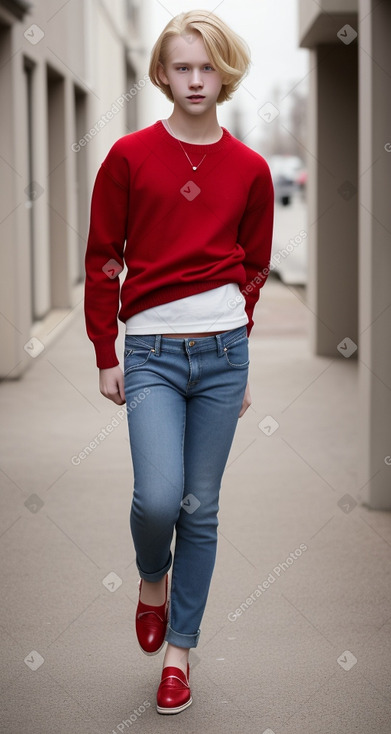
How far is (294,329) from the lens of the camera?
13469 mm

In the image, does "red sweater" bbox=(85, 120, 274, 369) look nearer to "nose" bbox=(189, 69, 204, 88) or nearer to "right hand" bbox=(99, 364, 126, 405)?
"right hand" bbox=(99, 364, 126, 405)

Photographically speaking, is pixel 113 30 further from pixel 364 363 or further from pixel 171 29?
pixel 171 29

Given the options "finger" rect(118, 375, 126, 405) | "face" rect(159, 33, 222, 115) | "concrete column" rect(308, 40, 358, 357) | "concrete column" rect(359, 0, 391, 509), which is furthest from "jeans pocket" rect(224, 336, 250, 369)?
"concrete column" rect(308, 40, 358, 357)

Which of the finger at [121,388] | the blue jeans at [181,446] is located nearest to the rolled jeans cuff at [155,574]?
the blue jeans at [181,446]

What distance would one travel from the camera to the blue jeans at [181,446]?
308 cm

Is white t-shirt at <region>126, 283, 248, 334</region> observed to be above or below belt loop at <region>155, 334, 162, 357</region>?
above

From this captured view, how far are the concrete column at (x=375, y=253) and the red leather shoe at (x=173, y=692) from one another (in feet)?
8.08

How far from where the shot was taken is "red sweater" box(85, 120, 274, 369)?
3.08 metres

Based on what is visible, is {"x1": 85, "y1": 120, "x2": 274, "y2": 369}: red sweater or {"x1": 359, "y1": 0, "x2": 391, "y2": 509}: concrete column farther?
{"x1": 359, "y1": 0, "x2": 391, "y2": 509}: concrete column

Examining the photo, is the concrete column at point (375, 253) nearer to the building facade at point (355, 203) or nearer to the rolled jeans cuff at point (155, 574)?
the building facade at point (355, 203)

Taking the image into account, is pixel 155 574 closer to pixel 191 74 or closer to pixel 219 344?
pixel 219 344

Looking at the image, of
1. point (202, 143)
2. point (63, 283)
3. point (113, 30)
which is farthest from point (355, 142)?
point (113, 30)

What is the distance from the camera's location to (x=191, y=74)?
307 centimetres

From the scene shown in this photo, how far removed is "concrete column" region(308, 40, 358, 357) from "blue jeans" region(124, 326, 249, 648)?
791 cm
